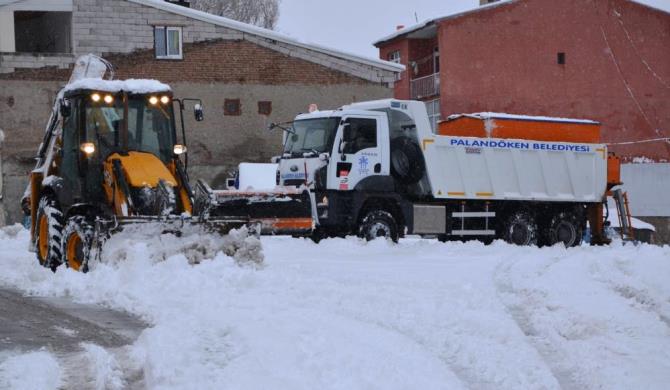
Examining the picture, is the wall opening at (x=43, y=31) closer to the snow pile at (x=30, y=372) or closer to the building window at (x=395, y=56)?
the building window at (x=395, y=56)

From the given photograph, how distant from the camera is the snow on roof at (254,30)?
33094mm

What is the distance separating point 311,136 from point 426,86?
26.5 metres

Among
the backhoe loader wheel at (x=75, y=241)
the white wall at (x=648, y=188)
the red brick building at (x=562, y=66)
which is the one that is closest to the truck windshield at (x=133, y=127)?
the backhoe loader wheel at (x=75, y=241)

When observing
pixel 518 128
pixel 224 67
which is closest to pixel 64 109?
pixel 518 128

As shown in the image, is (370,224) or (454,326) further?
(370,224)

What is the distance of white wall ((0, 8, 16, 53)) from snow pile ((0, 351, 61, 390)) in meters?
26.4

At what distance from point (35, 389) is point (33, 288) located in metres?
6.28

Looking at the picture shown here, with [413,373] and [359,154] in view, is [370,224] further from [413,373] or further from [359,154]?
[413,373]

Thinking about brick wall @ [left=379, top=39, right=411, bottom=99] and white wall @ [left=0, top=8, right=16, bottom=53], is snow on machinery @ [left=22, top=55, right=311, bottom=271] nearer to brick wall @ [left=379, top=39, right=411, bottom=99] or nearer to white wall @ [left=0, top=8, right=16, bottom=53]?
white wall @ [left=0, top=8, right=16, bottom=53]

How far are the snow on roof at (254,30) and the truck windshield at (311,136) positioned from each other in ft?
46.5

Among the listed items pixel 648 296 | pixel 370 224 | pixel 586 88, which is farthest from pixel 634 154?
pixel 648 296

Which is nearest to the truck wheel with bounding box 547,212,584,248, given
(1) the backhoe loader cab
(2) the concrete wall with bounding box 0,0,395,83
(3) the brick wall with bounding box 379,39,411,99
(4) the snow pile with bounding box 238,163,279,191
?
(4) the snow pile with bounding box 238,163,279,191

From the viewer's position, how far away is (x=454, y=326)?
9070 mm

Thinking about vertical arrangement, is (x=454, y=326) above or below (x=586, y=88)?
below
